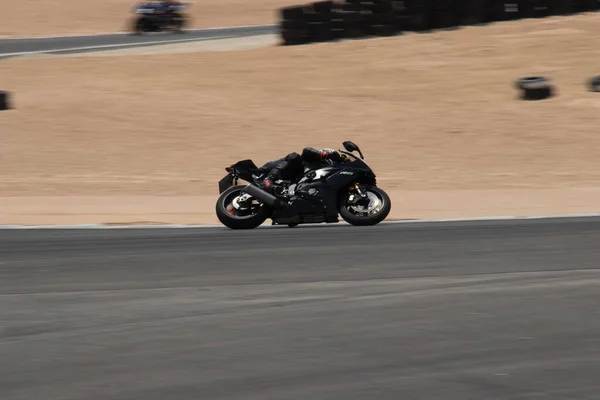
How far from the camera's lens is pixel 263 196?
12617mm

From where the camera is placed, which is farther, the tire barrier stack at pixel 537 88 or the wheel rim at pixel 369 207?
the tire barrier stack at pixel 537 88

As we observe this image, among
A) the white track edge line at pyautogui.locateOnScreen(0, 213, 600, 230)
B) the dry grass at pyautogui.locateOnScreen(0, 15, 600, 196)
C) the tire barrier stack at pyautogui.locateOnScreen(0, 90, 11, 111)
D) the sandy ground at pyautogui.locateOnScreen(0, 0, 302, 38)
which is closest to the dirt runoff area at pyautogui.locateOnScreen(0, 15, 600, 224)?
the dry grass at pyautogui.locateOnScreen(0, 15, 600, 196)

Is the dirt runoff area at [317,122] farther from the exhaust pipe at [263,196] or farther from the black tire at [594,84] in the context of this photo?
the exhaust pipe at [263,196]

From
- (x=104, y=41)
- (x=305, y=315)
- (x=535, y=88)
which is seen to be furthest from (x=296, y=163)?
(x=104, y=41)

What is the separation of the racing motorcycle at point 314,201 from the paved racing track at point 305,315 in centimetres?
48

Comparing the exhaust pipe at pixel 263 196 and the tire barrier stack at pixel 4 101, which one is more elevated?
the exhaust pipe at pixel 263 196

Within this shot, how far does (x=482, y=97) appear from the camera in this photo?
960 inches

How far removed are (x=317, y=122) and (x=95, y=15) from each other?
84.4 ft

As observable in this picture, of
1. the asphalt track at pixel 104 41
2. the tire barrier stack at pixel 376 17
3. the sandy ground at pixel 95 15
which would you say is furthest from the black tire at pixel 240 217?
the sandy ground at pixel 95 15

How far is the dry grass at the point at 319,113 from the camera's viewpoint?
18.9 m

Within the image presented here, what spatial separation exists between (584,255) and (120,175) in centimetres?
991

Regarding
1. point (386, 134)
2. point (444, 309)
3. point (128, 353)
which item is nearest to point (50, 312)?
point (128, 353)

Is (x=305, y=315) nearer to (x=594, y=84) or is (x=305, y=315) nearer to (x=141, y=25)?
(x=594, y=84)

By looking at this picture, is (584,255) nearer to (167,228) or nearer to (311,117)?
(167,228)
